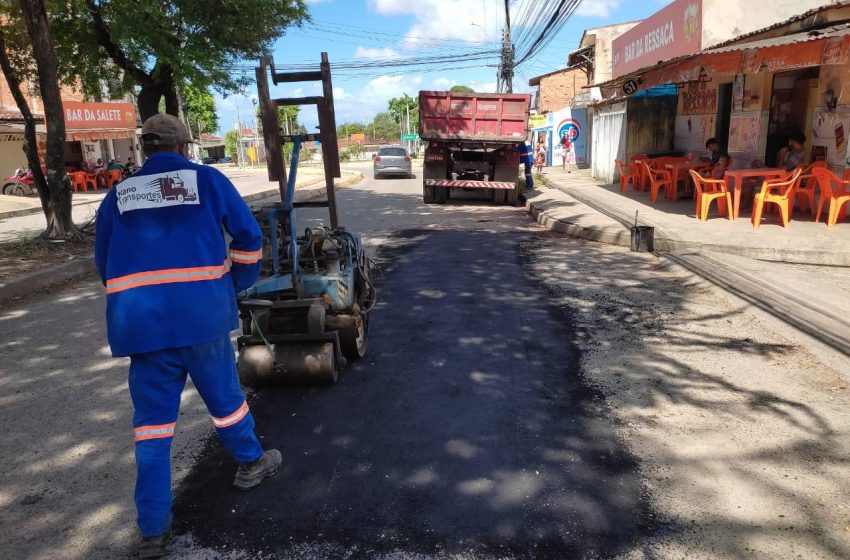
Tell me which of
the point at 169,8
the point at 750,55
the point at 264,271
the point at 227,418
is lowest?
the point at 227,418

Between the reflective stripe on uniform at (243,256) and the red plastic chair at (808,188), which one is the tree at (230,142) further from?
the reflective stripe on uniform at (243,256)

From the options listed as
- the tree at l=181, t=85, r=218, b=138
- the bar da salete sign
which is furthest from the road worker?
the tree at l=181, t=85, r=218, b=138

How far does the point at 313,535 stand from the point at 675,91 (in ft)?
54.0

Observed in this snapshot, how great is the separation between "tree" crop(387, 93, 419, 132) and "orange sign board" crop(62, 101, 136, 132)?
50493mm

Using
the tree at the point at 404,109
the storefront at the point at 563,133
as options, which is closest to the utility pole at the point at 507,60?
the storefront at the point at 563,133

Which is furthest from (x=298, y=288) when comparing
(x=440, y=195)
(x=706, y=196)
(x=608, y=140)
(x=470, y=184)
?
(x=608, y=140)

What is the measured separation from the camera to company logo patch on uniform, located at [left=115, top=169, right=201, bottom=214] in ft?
8.58

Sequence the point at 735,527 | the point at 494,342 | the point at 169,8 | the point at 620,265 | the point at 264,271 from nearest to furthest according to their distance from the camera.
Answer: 1. the point at 735,527
2. the point at 264,271
3. the point at 494,342
4. the point at 620,265
5. the point at 169,8

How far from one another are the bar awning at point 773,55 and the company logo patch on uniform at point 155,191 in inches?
300

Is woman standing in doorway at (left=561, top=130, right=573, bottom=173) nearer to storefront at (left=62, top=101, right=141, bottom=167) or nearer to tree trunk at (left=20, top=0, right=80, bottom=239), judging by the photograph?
storefront at (left=62, top=101, right=141, bottom=167)

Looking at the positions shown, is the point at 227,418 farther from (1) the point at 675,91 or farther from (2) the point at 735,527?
(1) the point at 675,91

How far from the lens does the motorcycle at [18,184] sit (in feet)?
70.5

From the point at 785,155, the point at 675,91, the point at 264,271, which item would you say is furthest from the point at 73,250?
the point at 675,91

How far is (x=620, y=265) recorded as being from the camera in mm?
7895
